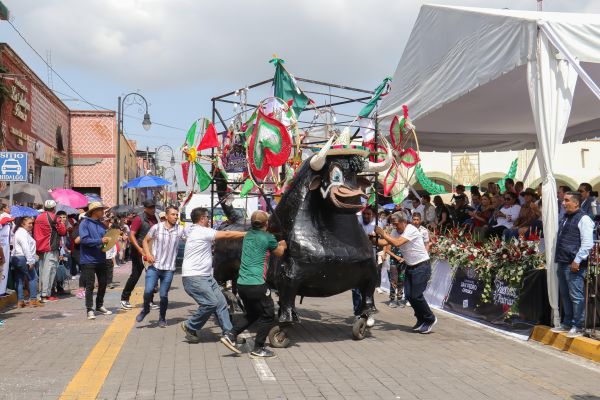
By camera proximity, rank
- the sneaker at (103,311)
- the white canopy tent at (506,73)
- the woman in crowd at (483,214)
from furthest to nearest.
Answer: the woman in crowd at (483,214)
the sneaker at (103,311)
the white canopy tent at (506,73)

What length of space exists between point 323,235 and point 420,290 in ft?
6.08

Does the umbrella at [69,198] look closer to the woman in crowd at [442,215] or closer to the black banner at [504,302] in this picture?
the woman in crowd at [442,215]

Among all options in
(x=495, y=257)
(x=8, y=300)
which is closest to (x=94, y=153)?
(x=8, y=300)

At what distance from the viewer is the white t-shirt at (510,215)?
1259 cm

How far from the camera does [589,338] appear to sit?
26.4 ft

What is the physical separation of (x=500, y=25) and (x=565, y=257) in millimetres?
3281

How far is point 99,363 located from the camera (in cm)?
713

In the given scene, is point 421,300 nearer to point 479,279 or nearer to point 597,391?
point 479,279

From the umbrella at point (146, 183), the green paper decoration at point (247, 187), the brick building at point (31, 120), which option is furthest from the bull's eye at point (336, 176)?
the umbrella at point (146, 183)

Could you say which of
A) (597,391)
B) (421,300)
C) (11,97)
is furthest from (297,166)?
(11,97)

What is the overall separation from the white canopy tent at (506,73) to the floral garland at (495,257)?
88 centimetres

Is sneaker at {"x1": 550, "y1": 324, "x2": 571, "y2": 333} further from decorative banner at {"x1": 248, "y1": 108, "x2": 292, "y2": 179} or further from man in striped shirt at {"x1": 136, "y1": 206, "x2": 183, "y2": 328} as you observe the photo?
man in striped shirt at {"x1": 136, "y1": 206, "x2": 183, "y2": 328}

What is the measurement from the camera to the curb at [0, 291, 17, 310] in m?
11.8

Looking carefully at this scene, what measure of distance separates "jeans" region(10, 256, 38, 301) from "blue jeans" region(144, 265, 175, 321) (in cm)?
320
